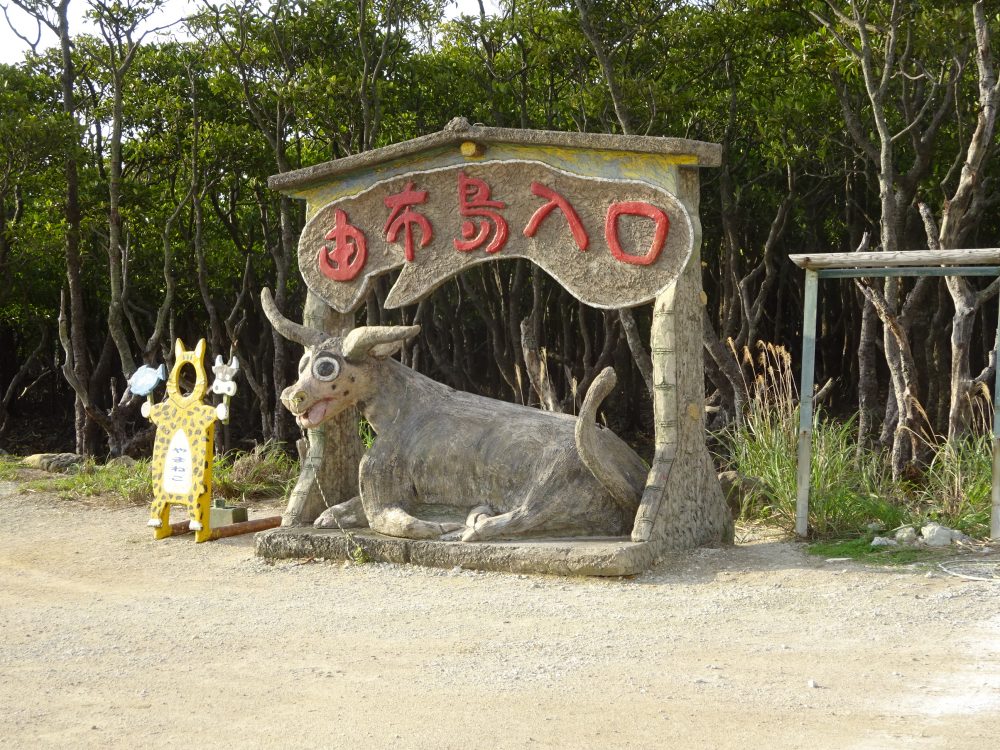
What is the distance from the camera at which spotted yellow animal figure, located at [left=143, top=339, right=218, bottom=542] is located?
267 inches

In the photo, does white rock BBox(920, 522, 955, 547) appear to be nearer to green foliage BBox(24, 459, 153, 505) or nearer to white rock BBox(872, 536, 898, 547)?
white rock BBox(872, 536, 898, 547)

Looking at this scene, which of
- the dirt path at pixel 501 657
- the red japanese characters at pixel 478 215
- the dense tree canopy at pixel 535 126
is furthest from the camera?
the dense tree canopy at pixel 535 126

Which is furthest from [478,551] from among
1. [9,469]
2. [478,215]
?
[9,469]

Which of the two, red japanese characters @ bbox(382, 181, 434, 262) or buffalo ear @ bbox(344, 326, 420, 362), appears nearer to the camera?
buffalo ear @ bbox(344, 326, 420, 362)

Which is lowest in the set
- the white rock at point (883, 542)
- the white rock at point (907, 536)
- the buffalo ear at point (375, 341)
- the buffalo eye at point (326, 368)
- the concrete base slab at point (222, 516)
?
the concrete base slab at point (222, 516)

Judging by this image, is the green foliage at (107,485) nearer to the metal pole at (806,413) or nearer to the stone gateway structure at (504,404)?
the stone gateway structure at (504,404)

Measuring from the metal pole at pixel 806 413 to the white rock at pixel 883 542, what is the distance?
41 cm

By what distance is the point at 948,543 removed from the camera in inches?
227

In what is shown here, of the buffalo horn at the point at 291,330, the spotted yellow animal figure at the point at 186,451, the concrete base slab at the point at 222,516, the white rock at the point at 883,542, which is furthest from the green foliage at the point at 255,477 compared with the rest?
the white rock at the point at 883,542

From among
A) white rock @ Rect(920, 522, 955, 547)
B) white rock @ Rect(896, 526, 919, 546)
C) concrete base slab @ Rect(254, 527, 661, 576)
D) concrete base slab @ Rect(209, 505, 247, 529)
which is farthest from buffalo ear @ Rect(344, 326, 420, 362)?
white rock @ Rect(920, 522, 955, 547)

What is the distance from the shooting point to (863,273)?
20.0ft

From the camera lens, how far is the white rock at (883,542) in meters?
5.80

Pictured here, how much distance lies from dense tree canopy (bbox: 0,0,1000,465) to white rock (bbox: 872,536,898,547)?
68.9 inches

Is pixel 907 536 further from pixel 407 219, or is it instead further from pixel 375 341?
pixel 407 219
